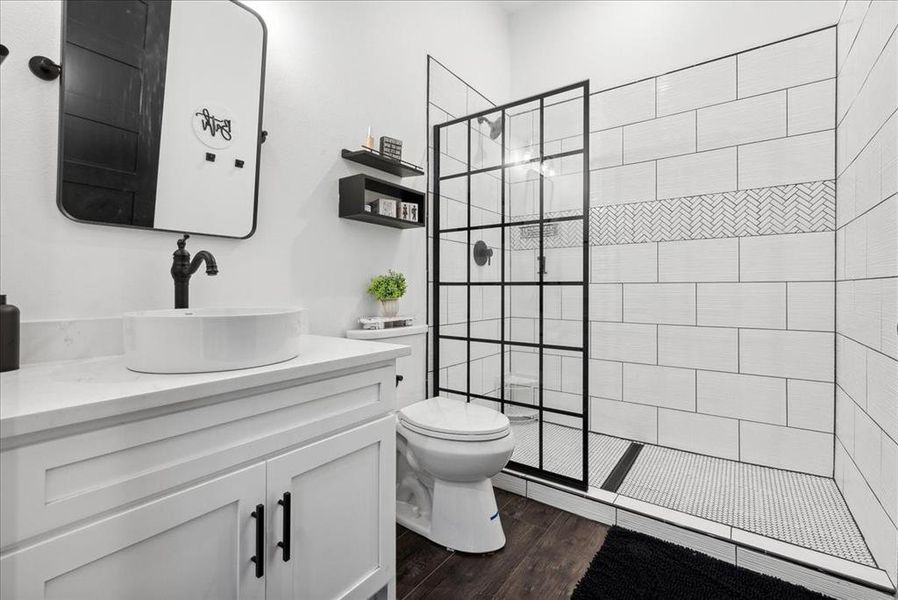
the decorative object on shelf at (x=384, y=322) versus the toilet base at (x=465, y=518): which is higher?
the decorative object on shelf at (x=384, y=322)

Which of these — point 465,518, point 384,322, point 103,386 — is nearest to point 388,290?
point 384,322

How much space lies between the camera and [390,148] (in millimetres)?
1938

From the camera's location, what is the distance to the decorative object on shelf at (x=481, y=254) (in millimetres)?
2344

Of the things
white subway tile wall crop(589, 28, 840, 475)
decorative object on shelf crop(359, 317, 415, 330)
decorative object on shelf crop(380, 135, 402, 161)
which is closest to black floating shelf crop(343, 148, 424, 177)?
decorative object on shelf crop(380, 135, 402, 161)

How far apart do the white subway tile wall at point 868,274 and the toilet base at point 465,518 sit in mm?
1229

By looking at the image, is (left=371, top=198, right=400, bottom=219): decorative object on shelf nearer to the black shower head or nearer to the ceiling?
the black shower head

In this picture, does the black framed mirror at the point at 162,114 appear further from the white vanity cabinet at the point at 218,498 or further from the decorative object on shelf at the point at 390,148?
the white vanity cabinet at the point at 218,498

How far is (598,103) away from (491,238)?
127 centimetres

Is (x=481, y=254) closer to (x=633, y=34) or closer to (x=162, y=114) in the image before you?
(x=162, y=114)

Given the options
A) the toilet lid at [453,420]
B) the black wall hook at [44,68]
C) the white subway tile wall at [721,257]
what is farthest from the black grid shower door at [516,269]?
the black wall hook at [44,68]

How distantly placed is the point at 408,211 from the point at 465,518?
4.38 feet

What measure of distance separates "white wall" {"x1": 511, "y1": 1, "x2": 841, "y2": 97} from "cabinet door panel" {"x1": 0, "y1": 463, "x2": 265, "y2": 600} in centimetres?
294

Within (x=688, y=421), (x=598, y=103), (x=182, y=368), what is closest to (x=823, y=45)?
(x=598, y=103)

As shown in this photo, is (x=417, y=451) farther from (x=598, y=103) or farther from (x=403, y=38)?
(x=598, y=103)
